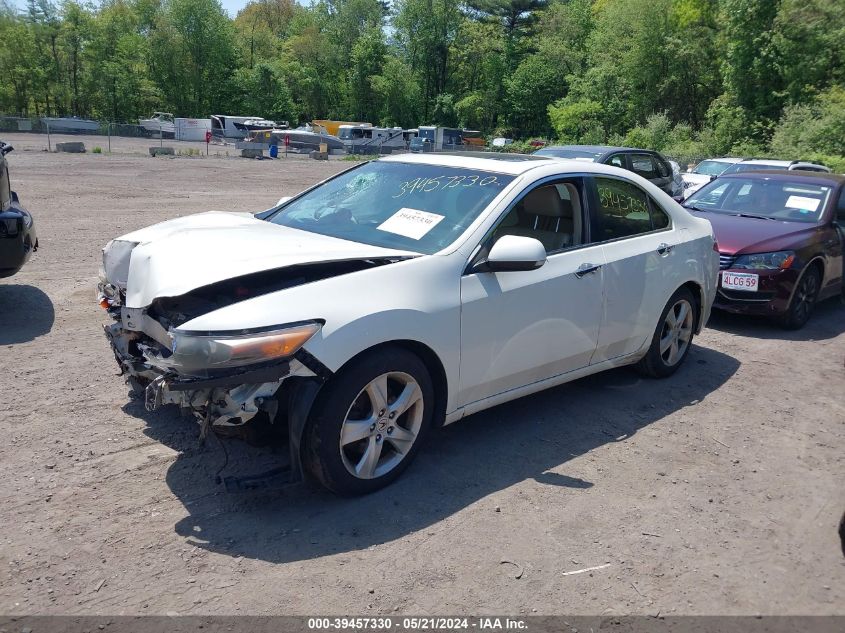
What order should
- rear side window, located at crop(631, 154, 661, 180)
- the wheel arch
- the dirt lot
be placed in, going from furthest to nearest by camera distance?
rear side window, located at crop(631, 154, 661, 180) → the wheel arch → the dirt lot

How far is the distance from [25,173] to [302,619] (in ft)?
68.9

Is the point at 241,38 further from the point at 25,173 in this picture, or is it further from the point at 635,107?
the point at 25,173

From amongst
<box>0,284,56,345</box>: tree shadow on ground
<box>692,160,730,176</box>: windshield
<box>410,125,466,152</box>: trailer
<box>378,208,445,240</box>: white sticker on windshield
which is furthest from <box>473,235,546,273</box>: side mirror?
<box>410,125,466,152</box>: trailer

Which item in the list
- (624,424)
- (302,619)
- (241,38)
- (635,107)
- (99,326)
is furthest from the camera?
(241,38)

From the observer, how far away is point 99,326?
6539 mm

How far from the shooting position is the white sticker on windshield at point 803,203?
8.59m

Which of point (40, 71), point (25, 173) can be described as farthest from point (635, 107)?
point (40, 71)

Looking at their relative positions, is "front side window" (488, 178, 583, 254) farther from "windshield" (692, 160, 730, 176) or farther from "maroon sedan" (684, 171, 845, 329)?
"windshield" (692, 160, 730, 176)

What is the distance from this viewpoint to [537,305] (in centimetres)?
451

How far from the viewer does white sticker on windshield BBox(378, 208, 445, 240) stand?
4.43m

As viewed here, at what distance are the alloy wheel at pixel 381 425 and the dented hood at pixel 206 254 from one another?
737mm

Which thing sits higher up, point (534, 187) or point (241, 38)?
point (241, 38)

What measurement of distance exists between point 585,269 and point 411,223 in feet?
Result: 4.00

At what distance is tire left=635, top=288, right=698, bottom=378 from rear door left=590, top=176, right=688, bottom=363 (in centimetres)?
17
